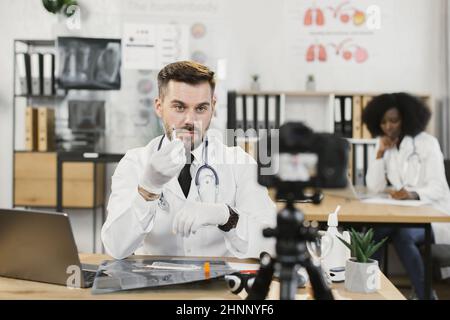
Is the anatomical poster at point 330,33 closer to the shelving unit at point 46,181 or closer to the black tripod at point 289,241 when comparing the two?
the shelving unit at point 46,181

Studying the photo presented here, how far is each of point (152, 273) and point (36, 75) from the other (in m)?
3.00

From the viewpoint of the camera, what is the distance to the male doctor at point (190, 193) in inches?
58.7

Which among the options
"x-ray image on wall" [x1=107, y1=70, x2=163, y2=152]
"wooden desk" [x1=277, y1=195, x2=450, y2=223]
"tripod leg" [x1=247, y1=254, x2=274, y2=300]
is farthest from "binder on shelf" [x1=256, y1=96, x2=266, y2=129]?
"tripod leg" [x1=247, y1=254, x2=274, y2=300]

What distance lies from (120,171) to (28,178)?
90.2 inches

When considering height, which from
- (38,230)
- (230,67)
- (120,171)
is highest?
(230,67)

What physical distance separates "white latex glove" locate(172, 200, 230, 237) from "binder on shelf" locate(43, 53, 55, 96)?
2.72m

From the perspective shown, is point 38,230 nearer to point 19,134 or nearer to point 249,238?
point 249,238

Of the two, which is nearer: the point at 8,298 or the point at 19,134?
the point at 8,298

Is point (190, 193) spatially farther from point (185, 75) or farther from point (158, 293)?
point (158, 293)

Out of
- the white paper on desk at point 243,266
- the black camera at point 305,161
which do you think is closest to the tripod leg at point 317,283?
the black camera at point 305,161

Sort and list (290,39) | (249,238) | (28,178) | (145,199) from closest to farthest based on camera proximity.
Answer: (145,199)
(249,238)
(28,178)
(290,39)

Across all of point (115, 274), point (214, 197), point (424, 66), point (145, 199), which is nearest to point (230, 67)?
point (424, 66)

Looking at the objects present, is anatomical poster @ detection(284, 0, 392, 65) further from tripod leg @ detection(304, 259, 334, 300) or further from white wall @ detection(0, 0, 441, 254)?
tripod leg @ detection(304, 259, 334, 300)

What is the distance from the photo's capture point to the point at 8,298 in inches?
43.6
